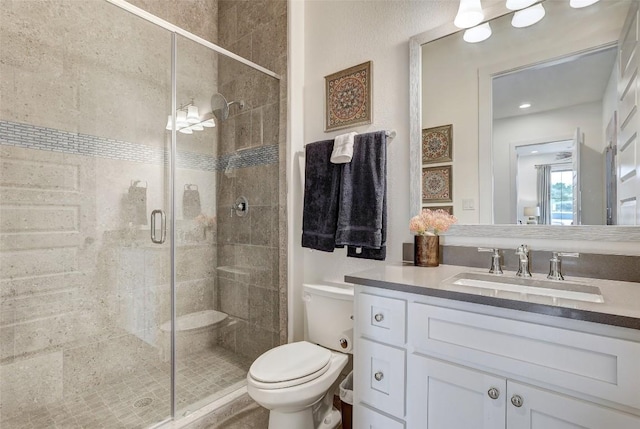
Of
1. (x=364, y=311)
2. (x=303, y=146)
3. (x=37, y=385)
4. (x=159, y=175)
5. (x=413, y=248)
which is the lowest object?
(x=37, y=385)

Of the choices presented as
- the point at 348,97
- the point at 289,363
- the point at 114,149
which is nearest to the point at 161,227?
the point at 114,149

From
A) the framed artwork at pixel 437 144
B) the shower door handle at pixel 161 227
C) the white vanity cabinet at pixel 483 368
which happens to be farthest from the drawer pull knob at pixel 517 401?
the shower door handle at pixel 161 227

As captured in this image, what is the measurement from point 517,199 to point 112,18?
2.29 meters

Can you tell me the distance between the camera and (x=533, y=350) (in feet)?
2.83

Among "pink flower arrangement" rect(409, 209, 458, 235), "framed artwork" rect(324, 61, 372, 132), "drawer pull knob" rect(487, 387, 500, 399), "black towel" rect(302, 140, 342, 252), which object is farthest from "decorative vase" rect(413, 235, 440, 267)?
"framed artwork" rect(324, 61, 372, 132)

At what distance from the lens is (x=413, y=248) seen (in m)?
1.58

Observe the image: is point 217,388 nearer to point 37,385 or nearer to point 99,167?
point 37,385

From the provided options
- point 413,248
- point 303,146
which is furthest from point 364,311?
point 303,146

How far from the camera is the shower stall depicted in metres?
1.62

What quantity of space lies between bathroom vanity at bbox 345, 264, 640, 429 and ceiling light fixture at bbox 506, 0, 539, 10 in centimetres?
112

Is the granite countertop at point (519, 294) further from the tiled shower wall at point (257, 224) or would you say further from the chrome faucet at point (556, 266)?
the tiled shower wall at point (257, 224)

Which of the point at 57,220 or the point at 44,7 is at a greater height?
the point at 44,7

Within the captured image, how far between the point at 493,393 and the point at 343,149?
123 centimetres

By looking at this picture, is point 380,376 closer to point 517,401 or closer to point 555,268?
point 517,401
